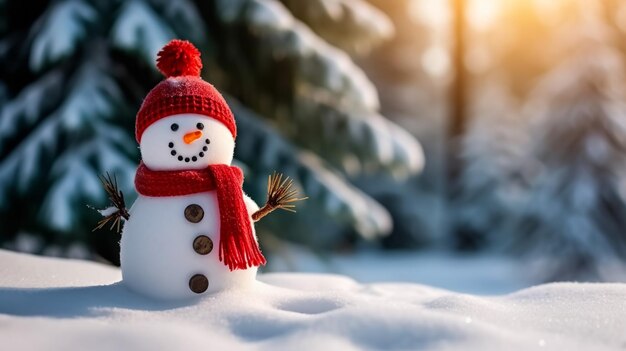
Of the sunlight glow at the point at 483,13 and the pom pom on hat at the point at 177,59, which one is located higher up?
the sunlight glow at the point at 483,13

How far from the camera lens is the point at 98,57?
22.5 ft

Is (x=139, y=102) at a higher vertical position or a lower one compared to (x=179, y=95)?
higher

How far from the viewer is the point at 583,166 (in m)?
11.5

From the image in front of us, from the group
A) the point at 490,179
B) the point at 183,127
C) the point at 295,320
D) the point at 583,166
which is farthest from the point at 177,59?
the point at 490,179

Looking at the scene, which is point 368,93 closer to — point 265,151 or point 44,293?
point 265,151

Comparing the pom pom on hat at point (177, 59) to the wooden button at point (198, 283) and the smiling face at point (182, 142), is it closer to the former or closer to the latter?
the smiling face at point (182, 142)

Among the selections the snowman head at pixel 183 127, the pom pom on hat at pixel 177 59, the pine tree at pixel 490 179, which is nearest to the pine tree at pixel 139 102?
the pom pom on hat at pixel 177 59

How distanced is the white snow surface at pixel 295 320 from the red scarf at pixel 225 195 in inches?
6.8

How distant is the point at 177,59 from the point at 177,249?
3.10 feet

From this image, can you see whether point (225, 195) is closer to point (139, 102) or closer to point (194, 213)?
point (194, 213)

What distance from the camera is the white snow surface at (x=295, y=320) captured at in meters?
2.47

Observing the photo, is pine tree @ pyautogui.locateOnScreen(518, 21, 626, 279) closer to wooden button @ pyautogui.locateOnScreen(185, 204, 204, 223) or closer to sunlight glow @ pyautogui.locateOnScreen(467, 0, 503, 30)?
sunlight glow @ pyautogui.locateOnScreen(467, 0, 503, 30)

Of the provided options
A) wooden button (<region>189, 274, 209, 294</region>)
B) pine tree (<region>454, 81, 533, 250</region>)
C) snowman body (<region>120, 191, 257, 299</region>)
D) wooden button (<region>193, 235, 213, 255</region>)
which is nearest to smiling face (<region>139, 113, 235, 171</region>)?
snowman body (<region>120, 191, 257, 299</region>)

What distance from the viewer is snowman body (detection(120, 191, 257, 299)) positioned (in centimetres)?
301
